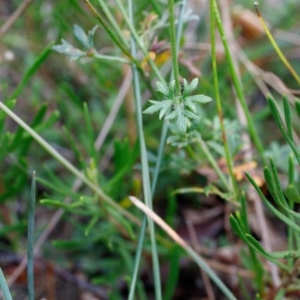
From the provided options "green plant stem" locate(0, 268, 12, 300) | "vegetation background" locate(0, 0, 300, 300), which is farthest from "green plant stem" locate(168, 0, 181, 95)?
"green plant stem" locate(0, 268, 12, 300)

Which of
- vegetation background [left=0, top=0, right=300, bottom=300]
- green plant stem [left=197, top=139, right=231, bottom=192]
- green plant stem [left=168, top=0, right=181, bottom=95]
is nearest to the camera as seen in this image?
green plant stem [left=168, top=0, right=181, bottom=95]

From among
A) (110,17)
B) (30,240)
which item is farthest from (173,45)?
(30,240)

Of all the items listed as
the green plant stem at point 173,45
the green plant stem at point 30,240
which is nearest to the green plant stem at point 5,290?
the green plant stem at point 30,240

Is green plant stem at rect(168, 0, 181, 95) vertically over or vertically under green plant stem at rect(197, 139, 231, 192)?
over

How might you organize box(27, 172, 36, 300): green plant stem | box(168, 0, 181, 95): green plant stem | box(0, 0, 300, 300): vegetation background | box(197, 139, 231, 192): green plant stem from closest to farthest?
box(168, 0, 181, 95): green plant stem → box(27, 172, 36, 300): green plant stem → box(197, 139, 231, 192): green plant stem → box(0, 0, 300, 300): vegetation background

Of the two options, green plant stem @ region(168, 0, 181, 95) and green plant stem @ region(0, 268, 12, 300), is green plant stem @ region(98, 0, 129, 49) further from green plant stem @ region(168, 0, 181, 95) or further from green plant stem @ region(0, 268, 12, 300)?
green plant stem @ region(0, 268, 12, 300)

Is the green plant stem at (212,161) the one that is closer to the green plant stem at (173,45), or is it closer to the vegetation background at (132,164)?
the vegetation background at (132,164)

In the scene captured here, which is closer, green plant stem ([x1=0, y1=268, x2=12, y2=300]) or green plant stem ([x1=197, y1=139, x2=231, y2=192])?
green plant stem ([x1=0, y1=268, x2=12, y2=300])

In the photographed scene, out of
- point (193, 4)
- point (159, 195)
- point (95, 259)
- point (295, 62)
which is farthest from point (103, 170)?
point (295, 62)

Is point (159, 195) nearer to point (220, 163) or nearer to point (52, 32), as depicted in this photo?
point (220, 163)
